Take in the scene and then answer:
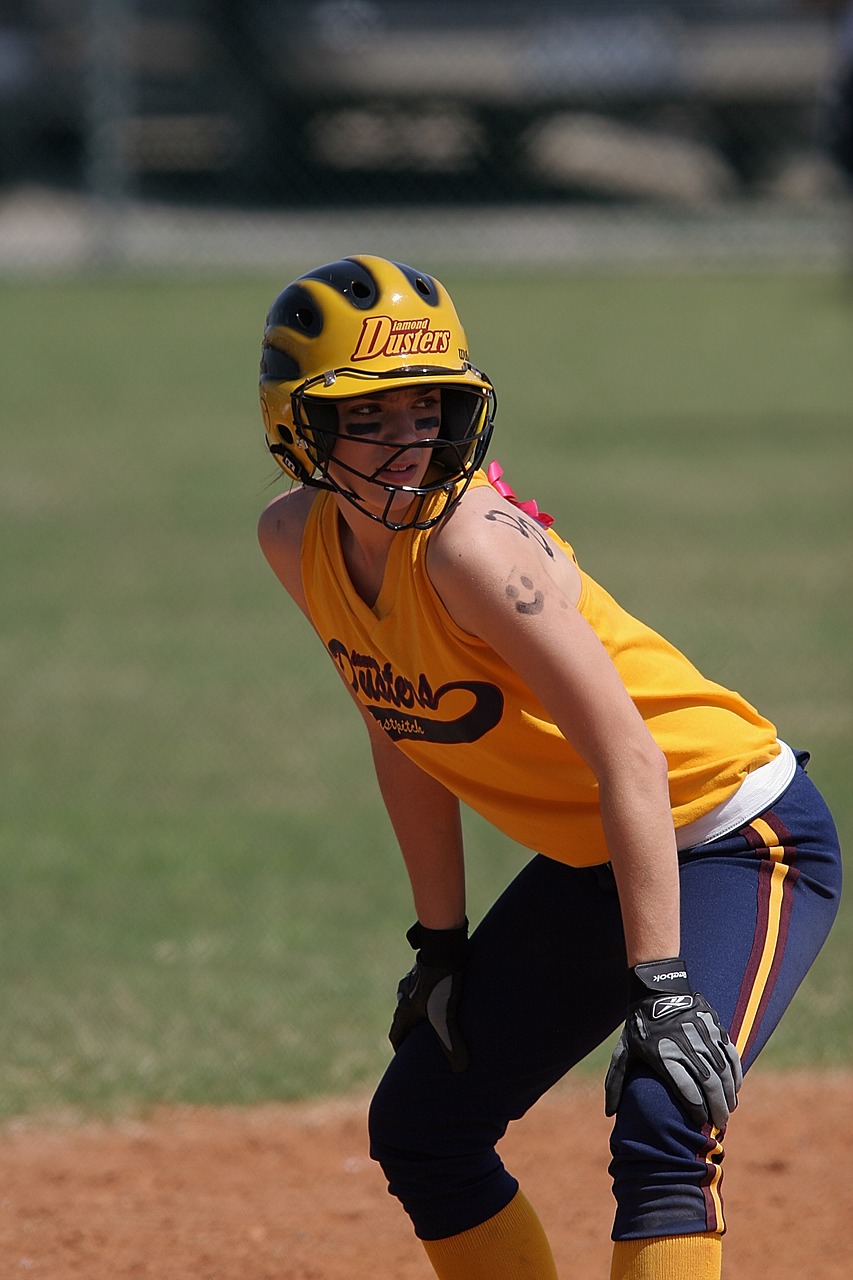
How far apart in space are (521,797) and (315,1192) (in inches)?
55.9

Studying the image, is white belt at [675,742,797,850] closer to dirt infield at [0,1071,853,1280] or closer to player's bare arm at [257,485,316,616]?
player's bare arm at [257,485,316,616]

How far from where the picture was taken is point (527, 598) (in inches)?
95.3

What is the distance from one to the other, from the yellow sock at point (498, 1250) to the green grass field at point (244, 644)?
56.2 inches

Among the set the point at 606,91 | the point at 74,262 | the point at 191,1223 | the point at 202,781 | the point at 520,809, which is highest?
the point at 606,91

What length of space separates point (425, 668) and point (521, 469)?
28.8 ft

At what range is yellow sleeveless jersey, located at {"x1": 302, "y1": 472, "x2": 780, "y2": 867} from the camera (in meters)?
2.57

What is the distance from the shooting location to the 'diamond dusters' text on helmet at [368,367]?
2.57 meters

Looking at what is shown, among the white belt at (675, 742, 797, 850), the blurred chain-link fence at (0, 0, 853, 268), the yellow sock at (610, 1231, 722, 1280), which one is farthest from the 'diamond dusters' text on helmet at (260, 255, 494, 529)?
the blurred chain-link fence at (0, 0, 853, 268)

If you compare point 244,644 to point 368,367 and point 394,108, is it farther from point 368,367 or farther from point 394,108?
point 394,108

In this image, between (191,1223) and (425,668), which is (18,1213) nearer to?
(191,1223)

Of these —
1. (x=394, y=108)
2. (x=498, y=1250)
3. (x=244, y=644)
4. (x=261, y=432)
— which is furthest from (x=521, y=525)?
(x=394, y=108)

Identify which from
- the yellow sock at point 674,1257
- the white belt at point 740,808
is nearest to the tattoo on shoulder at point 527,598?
the white belt at point 740,808

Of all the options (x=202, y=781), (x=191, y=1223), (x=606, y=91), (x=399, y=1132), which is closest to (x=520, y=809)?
(x=399, y=1132)

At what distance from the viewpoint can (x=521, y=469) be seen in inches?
444
